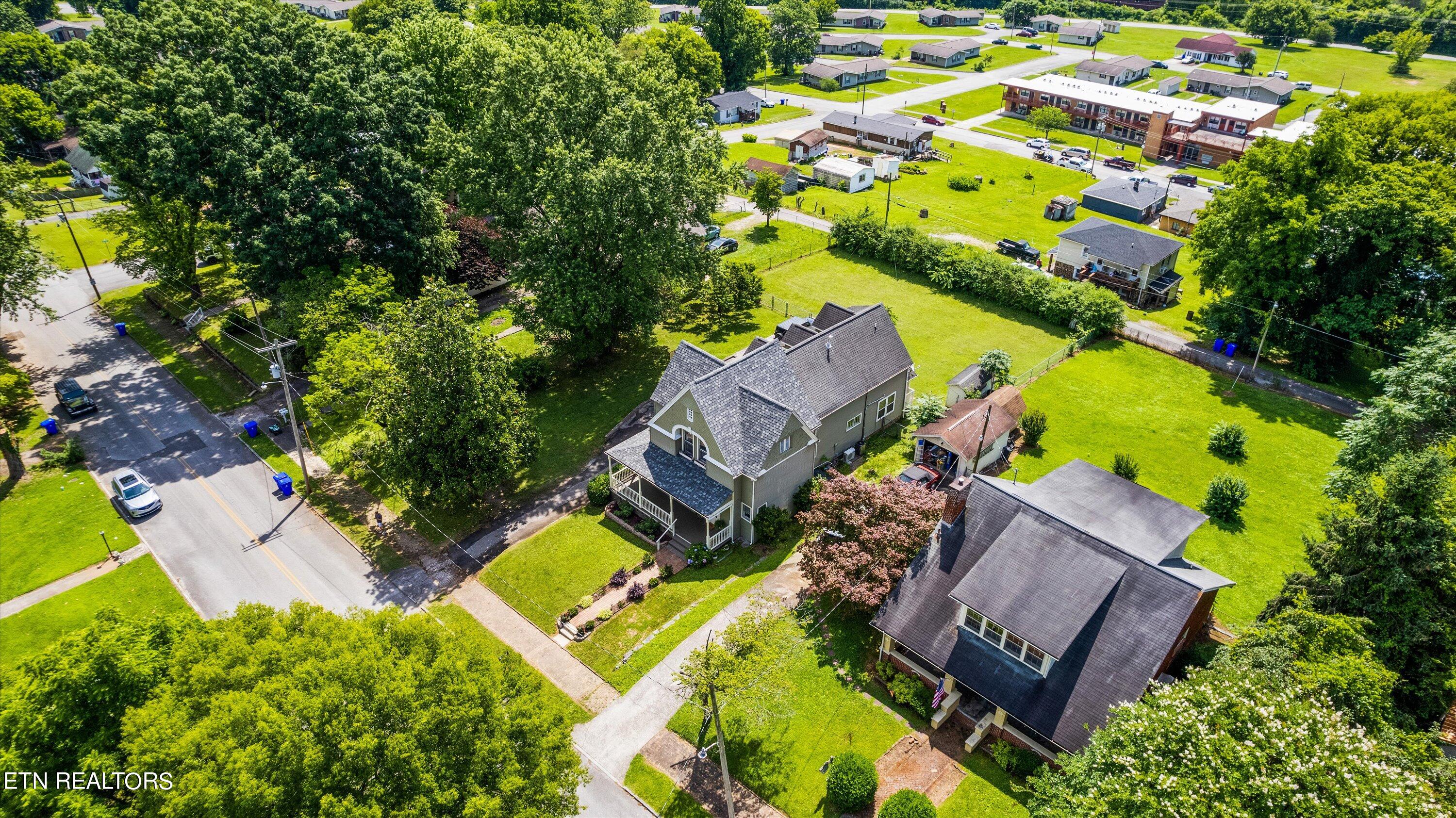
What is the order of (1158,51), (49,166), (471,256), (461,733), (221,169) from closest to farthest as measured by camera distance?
(461,733)
(221,169)
(471,256)
(49,166)
(1158,51)

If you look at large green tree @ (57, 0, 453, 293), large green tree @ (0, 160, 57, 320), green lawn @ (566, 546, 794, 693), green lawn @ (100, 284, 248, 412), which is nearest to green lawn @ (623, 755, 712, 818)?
green lawn @ (566, 546, 794, 693)

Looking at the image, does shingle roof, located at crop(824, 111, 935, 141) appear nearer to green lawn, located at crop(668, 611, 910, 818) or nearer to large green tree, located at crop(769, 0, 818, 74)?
large green tree, located at crop(769, 0, 818, 74)

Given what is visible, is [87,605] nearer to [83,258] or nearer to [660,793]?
[660,793]

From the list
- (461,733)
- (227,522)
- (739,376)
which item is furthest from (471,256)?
(461,733)

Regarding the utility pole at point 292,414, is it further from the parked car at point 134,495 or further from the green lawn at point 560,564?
the green lawn at point 560,564

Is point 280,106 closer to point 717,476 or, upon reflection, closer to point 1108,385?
point 717,476

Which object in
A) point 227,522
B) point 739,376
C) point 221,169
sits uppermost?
point 221,169

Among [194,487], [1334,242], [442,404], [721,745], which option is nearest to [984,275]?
[1334,242]
